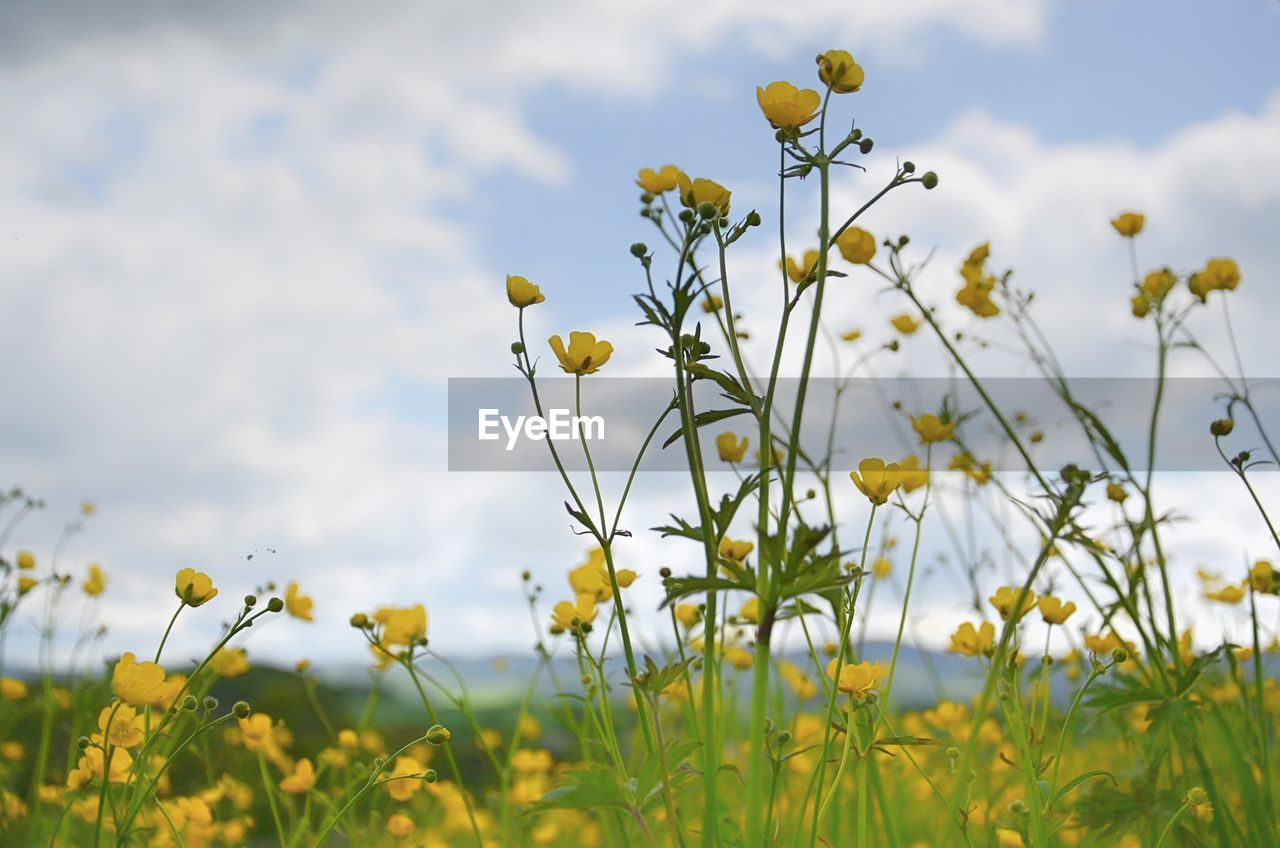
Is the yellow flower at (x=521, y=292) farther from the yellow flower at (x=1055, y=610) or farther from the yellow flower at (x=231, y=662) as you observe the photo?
the yellow flower at (x=231, y=662)

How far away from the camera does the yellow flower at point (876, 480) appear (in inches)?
60.1

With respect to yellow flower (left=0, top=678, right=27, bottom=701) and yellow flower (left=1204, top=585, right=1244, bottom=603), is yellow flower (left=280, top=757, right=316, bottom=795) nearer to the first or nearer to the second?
yellow flower (left=0, top=678, right=27, bottom=701)

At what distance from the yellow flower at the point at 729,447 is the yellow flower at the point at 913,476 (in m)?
0.47

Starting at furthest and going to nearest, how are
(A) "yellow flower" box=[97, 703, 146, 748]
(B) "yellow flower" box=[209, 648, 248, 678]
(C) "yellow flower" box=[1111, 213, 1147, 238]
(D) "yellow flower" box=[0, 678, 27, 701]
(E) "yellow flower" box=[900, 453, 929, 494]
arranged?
(D) "yellow flower" box=[0, 678, 27, 701] < (C) "yellow flower" box=[1111, 213, 1147, 238] < (B) "yellow flower" box=[209, 648, 248, 678] < (E) "yellow flower" box=[900, 453, 929, 494] < (A) "yellow flower" box=[97, 703, 146, 748]

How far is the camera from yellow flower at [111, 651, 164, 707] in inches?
59.5

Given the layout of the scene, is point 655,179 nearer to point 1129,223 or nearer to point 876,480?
point 876,480

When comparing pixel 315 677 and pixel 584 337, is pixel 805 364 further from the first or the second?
pixel 315 677

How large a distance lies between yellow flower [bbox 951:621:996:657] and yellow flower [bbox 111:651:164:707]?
1.44 meters

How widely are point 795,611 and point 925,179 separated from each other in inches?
25.0

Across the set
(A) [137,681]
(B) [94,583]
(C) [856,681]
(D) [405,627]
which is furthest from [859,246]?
(B) [94,583]

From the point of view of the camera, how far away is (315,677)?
2727 millimetres

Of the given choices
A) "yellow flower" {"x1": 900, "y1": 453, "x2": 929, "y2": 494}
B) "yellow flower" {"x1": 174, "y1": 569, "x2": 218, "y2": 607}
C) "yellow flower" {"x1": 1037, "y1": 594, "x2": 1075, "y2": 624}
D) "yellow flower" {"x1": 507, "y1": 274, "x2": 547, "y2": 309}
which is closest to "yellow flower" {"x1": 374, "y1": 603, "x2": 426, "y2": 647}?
"yellow flower" {"x1": 174, "y1": 569, "x2": 218, "y2": 607}

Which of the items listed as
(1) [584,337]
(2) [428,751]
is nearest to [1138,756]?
(1) [584,337]

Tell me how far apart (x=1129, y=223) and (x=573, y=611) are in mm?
1919
